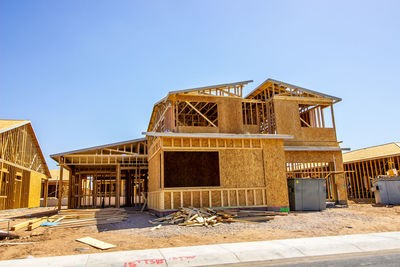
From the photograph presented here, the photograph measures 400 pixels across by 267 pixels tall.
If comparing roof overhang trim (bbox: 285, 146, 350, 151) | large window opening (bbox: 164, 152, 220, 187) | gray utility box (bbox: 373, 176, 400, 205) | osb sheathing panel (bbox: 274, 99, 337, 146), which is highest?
osb sheathing panel (bbox: 274, 99, 337, 146)

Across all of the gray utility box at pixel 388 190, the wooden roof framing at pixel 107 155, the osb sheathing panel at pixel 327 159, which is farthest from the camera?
the wooden roof framing at pixel 107 155

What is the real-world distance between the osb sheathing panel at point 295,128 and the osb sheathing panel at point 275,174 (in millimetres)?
5702

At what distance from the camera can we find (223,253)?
757 centimetres

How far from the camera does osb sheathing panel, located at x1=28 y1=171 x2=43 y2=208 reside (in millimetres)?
28812

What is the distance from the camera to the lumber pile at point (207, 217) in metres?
12.8

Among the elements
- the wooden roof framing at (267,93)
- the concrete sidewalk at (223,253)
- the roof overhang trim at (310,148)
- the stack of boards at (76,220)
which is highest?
the wooden roof framing at (267,93)

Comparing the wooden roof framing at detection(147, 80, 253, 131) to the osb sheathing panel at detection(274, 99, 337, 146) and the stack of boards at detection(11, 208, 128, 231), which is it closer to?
the osb sheathing panel at detection(274, 99, 337, 146)

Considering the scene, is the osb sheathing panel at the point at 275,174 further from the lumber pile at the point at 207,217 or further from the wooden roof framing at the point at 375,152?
the wooden roof framing at the point at 375,152

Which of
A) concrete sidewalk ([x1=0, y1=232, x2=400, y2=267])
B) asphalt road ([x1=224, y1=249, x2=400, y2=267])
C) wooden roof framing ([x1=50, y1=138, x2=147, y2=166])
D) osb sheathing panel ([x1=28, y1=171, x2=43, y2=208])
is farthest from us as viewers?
osb sheathing panel ([x1=28, y1=171, x2=43, y2=208])

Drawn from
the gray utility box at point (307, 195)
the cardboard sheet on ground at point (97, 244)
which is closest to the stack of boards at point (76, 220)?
the cardboard sheet on ground at point (97, 244)

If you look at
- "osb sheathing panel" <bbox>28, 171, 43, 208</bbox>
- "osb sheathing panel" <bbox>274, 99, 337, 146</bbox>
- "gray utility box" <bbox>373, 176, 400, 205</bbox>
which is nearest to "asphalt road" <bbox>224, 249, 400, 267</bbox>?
"osb sheathing panel" <bbox>274, 99, 337, 146</bbox>

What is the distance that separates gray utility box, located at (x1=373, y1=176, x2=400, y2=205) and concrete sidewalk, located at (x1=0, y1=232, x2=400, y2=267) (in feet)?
44.4

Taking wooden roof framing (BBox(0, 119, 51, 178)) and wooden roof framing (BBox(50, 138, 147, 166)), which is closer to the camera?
wooden roof framing (BBox(0, 119, 51, 178))

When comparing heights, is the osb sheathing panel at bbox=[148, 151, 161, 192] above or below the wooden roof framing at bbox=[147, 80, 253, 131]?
below
